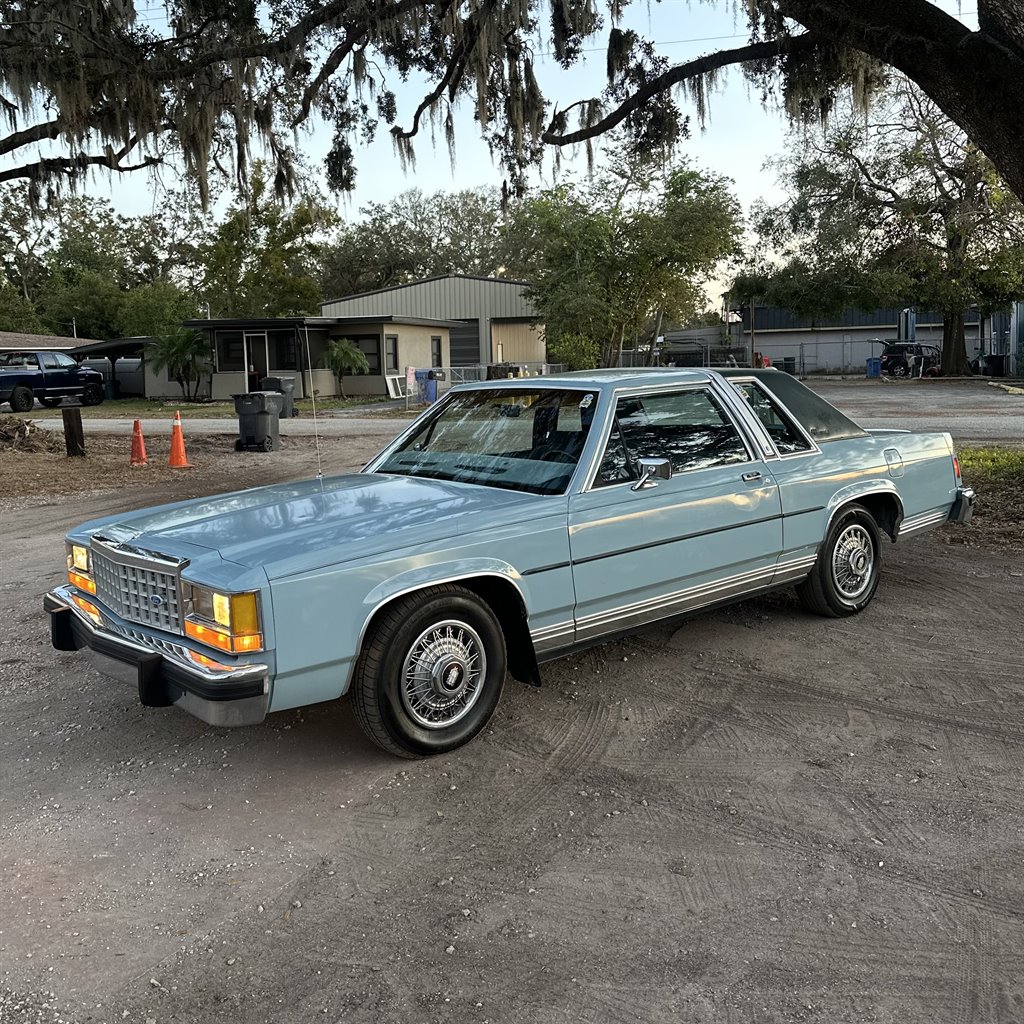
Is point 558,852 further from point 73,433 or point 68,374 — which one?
point 68,374

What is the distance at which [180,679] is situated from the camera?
3.62 metres

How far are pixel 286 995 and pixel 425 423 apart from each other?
11.1ft

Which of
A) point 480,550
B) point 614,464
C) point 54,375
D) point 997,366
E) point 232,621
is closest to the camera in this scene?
point 232,621

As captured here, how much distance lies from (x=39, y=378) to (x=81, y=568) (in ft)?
91.3

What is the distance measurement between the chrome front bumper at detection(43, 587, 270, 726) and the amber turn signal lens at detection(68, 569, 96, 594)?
0.27 m

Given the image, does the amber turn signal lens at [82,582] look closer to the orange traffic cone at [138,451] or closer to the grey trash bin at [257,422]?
the orange traffic cone at [138,451]

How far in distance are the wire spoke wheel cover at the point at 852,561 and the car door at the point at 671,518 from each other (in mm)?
714

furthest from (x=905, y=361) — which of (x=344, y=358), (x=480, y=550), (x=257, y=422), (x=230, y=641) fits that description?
(x=230, y=641)

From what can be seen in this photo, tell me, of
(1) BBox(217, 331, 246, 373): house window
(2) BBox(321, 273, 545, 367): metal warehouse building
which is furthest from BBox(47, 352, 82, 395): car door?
(2) BBox(321, 273, 545, 367): metal warehouse building

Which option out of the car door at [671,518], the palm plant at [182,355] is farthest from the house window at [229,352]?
the car door at [671,518]

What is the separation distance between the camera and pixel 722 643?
18.1 feet

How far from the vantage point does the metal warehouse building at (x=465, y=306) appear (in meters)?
41.7

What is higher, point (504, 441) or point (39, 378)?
point (39, 378)

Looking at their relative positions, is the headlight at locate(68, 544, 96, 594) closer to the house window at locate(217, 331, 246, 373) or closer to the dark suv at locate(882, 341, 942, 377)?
the house window at locate(217, 331, 246, 373)
